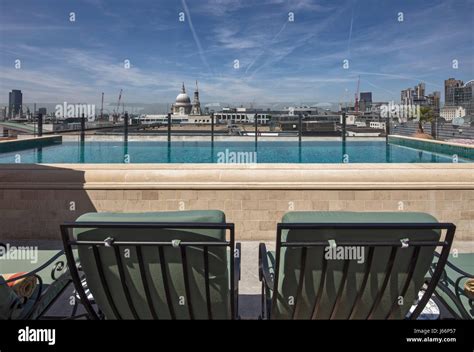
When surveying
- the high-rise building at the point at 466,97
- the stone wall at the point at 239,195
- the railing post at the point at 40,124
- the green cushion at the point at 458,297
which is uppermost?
the high-rise building at the point at 466,97

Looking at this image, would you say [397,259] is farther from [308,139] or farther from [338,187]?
[308,139]

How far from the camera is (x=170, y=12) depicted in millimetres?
19141

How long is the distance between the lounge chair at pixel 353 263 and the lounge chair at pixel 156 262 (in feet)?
0.94

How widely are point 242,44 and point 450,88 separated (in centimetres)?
1520

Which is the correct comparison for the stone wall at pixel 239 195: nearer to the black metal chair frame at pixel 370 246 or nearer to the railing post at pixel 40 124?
the black metal chair frame at pixel 370 246

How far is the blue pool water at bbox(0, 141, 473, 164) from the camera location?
40.1 feet

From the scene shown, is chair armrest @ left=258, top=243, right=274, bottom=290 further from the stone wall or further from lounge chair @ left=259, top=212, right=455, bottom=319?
the stone wall

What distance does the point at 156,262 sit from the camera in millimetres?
1615

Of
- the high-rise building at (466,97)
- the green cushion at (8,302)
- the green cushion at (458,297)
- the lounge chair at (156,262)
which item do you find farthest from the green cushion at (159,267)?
the high-rise building at (466,97)

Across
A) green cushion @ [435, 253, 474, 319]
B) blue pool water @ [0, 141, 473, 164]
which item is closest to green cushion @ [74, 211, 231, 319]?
green cushion @ [435, 253, 474, 319]

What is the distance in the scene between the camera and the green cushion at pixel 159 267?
4.92 feet

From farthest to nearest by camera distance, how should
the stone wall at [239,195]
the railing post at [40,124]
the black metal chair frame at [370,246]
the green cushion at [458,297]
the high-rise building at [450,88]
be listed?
the high-rise building at [450,88], the railing post at [40,124], the stone wall at [239,195], the green cushion at [458,297], the black metal chair frame at [370,246]
